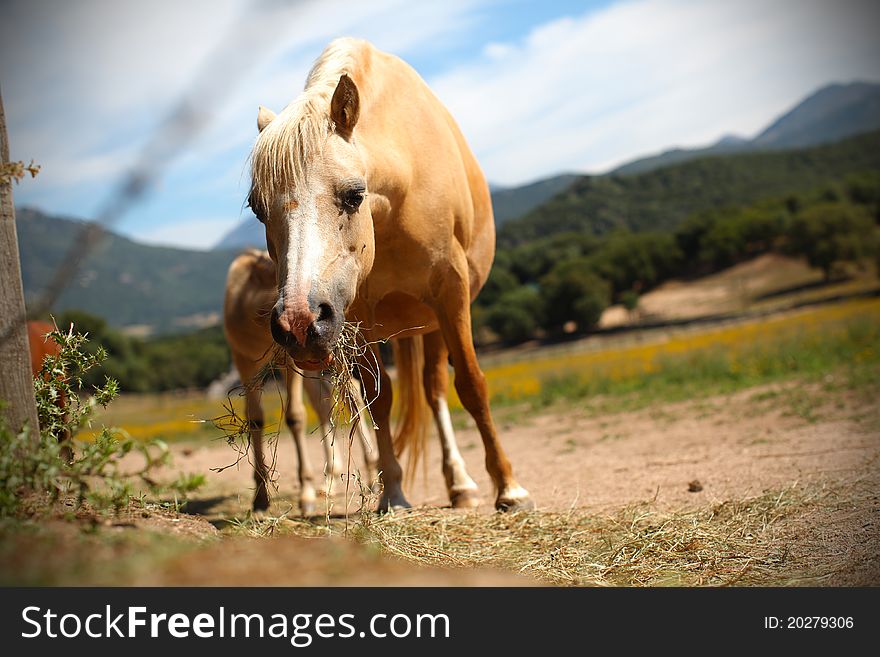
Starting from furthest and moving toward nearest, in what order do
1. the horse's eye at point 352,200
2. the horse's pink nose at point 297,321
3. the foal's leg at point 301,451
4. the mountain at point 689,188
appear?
the mountain at point 689,188 → the foal's leg at point 301,451 → the horse's eye at point 352,200 → the horse's pink nose at point 297,321

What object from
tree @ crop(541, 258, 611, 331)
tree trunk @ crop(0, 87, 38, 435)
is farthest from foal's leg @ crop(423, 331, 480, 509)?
tree @ crop(541, 258, 611, 331)

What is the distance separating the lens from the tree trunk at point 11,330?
232cm

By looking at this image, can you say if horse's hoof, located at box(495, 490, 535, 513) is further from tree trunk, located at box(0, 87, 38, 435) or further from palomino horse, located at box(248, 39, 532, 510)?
tree trunk, located at box(0, 87, 38, 435)

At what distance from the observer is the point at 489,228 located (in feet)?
17.4

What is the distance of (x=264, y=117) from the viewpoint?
3760mm

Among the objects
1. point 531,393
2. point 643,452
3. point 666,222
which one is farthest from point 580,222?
point 643,452

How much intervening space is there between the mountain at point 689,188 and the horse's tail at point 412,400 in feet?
309

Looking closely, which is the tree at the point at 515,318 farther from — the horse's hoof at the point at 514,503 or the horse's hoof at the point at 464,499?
the horse's hoof at the point at 514,503

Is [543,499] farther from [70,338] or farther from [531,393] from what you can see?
[531,393]

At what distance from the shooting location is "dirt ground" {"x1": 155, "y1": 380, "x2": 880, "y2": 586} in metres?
3.03

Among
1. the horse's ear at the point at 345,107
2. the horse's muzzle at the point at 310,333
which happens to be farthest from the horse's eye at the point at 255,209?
the horse's muzzle at the point at 310,333

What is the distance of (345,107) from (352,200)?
506mm
